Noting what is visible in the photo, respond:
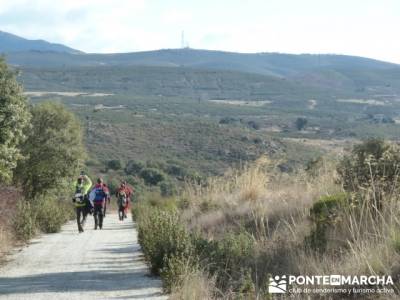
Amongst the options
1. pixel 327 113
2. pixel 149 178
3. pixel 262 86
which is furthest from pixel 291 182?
pixel 262 86

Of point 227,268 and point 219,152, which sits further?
point 219,152

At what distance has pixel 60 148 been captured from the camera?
38.3m

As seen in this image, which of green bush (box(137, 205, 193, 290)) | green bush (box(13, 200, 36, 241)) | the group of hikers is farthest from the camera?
the group of hikers

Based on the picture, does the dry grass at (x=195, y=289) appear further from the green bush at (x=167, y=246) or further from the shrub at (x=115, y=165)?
the shrub at (x=115, y=165)

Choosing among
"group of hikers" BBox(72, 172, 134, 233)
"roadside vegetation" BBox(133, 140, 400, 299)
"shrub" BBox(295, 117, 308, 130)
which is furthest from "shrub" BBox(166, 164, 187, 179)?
"roadside vegetation" BBox(133, 140, 400, 299)

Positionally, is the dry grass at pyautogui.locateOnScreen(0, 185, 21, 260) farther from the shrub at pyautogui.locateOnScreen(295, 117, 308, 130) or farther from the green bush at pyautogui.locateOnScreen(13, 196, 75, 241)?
the shrub at pyautogui.locateOnScreen(295, 117, 308, 130)

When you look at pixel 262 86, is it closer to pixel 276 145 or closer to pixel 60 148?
pixel 276 145

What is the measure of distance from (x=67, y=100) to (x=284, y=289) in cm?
13046

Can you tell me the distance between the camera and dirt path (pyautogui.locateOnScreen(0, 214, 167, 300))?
10227 mm

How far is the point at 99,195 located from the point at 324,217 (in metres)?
13.8

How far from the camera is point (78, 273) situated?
40.4ft

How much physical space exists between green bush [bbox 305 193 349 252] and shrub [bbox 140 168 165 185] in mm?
52459

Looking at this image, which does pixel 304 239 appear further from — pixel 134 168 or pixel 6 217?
pixel 134 168

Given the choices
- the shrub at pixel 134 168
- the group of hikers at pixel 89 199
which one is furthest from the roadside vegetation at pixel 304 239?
the shrub at pixel 134 168
